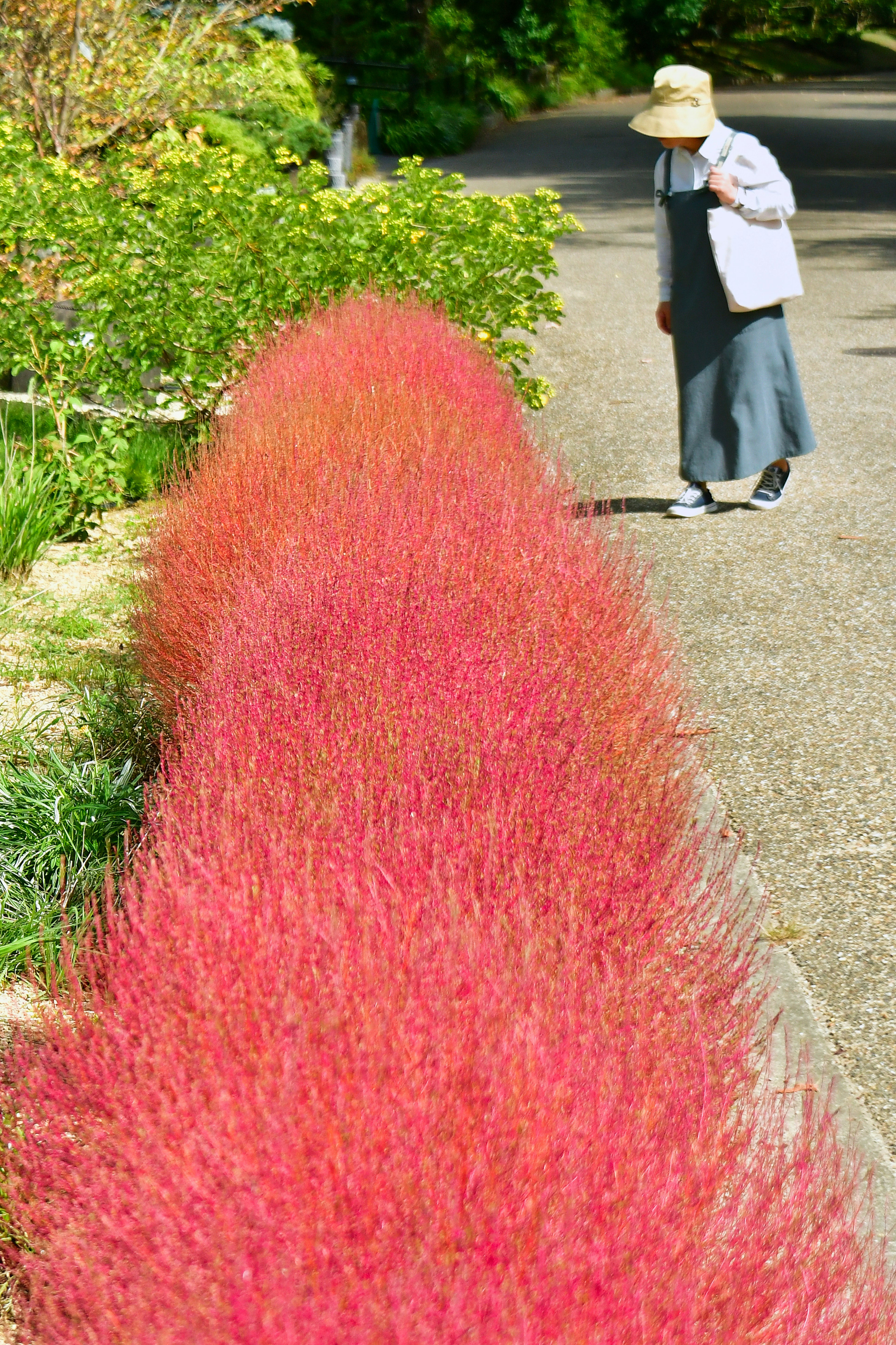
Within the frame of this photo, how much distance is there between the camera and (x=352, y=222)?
267 inches

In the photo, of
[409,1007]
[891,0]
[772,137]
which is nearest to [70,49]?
[409,1007]

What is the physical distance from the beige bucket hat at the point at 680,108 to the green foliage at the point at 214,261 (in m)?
1.30

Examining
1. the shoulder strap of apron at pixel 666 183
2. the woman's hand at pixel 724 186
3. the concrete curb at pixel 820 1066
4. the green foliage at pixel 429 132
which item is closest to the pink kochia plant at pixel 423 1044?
the concrete curb at pixel 820 1066

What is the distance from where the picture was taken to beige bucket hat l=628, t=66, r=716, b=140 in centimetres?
547

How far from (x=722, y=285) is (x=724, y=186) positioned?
42 centimetres

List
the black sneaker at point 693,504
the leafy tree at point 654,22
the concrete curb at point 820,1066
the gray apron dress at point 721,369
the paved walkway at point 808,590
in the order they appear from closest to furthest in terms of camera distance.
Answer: the concrete curb at point 820,1066 < the paved walkway at point 808,590 < the gray apron dress at point 721,369 < the black sneaker at point 693,504 < the leafy tree at point 654,22

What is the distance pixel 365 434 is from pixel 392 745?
2349 mm

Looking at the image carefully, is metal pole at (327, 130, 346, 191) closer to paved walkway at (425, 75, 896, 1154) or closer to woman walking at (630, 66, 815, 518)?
paved walkway at (425, 75, 896, 1154)

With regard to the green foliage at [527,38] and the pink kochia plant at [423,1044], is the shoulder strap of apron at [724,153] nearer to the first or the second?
the pink kochia plant at [423,1044]

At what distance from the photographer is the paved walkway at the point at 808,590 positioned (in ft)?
10.3

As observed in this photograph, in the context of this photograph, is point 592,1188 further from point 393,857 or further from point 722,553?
point 722,553

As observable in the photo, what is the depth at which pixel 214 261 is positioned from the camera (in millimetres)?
6387

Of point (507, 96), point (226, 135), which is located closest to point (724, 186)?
point (226, 135)

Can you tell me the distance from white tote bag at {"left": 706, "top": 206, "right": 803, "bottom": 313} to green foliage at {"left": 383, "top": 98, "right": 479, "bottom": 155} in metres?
19.8
